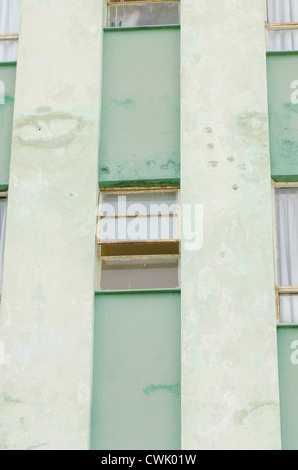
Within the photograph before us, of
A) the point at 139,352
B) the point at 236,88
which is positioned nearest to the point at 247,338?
the point at 139,352

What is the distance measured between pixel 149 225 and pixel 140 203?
1.21ft

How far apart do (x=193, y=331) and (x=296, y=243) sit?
1.92 metres

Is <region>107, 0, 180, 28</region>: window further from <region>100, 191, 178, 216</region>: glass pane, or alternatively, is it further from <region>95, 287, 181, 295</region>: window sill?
<region>95, 287, 181, 295</region>: window sill

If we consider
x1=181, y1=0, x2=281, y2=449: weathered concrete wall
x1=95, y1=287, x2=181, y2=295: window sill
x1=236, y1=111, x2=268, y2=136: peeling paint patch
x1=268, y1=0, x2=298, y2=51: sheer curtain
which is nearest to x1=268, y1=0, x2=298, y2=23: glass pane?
x1=268, y1=0, x2=298, y2=51: sheer curtain

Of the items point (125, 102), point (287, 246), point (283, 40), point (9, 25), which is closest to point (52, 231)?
point (125, 102)

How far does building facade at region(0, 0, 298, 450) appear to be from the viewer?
10.0 m

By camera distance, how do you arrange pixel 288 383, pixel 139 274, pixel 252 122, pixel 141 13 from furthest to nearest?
pixel 141 13 → pixel 252 122 → pixel 139 274 → pixel 288 383

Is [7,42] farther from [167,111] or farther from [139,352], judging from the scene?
[139,352]

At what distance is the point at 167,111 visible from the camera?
11547 mm

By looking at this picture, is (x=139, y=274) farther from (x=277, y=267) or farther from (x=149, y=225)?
(x=277, y=267)

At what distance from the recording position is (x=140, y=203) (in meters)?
11.5

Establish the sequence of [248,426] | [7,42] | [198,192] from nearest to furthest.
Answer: [248,426] < [198,192] < [7,42]

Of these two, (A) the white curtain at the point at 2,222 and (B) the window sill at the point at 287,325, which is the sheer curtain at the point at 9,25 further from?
(B) the window sill at the point at 287,325

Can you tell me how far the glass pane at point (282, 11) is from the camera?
12.5 m
